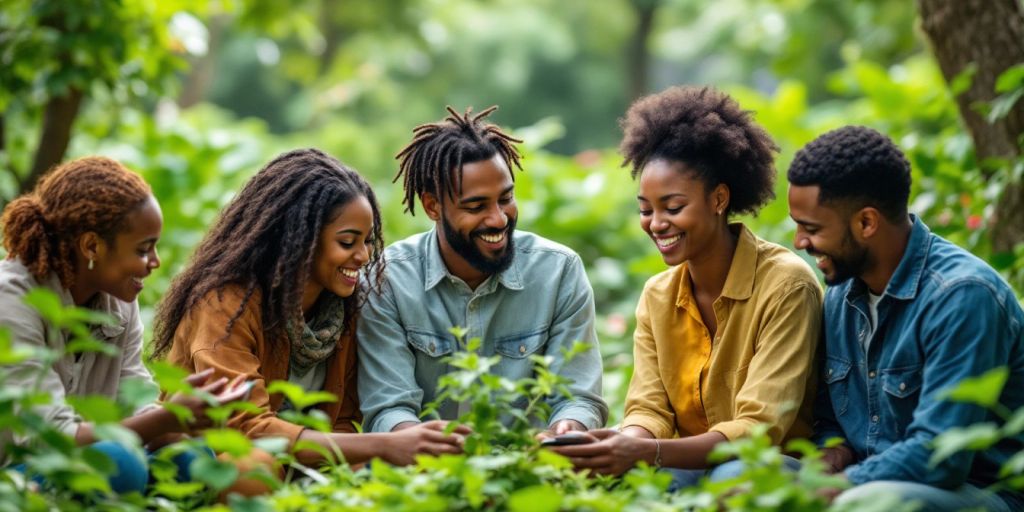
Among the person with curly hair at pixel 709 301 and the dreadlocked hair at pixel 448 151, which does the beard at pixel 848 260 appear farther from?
the dreadlocked hair at pixel 448 151

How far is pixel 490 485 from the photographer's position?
2744 millimetres

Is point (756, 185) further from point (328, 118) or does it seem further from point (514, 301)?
point (328, 118)

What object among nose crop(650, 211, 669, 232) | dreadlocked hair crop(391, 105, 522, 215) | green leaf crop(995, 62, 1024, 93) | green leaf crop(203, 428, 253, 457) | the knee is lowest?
the knee

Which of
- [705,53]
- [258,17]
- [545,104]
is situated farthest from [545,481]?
[545,104]

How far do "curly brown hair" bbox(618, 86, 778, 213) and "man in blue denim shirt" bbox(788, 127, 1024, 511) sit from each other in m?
0.42

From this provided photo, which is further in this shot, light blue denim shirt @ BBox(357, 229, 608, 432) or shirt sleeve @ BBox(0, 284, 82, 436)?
light blue denim shirt @ BBox(357, 229, 608, 432)

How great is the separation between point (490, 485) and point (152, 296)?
4.76 m

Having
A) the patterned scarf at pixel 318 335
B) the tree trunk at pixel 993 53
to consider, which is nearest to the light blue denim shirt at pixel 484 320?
the patterned scarf at pixel 318 335

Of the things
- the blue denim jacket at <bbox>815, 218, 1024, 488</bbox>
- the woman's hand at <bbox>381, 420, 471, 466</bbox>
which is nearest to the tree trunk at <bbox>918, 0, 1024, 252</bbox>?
the blue denim jacket at <bbox>815, 218, 1024, 488</bbox>

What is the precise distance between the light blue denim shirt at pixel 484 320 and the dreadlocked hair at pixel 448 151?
0.21 metres

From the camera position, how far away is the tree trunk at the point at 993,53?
5.18 meters

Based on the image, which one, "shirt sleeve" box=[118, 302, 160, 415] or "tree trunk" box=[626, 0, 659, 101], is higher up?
"tree trunk" box=[626, 0, 659, 101]

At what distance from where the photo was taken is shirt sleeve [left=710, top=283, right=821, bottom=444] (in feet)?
11.7

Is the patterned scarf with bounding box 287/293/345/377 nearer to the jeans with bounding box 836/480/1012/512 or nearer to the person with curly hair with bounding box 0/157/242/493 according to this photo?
the person with curly hair with bounding box 0/157/242/493
